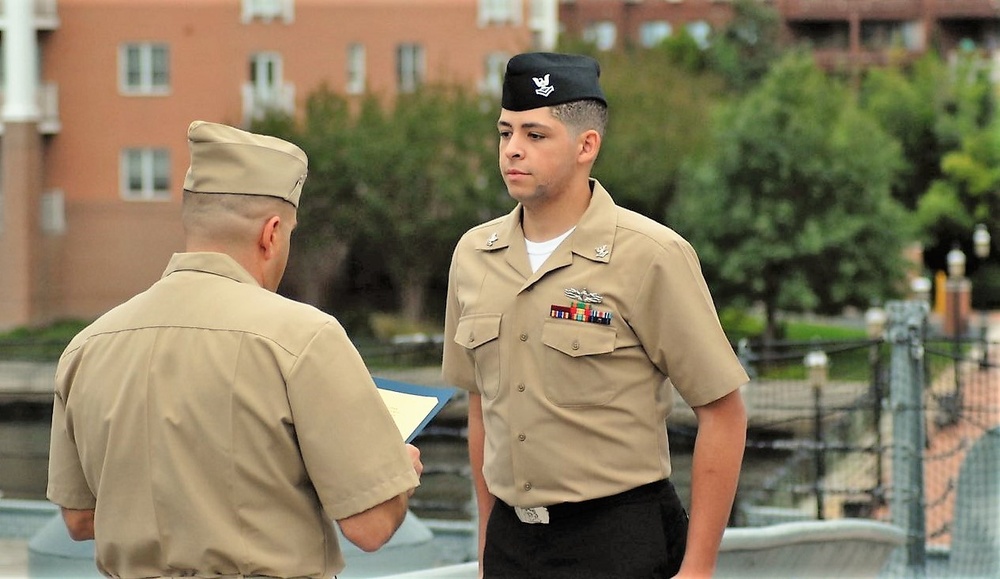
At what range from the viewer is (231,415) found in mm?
2486

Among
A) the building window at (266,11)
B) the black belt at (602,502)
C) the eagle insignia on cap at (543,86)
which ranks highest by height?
the building window at (266,11)

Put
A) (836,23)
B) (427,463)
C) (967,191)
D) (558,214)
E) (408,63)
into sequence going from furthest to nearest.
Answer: (836,23), (967,191), (408,63), (427,463), (558,214)

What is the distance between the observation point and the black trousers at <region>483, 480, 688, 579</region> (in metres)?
3.08

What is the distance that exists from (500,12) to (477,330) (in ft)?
109

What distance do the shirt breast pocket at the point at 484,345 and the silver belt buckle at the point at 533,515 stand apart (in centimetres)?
26

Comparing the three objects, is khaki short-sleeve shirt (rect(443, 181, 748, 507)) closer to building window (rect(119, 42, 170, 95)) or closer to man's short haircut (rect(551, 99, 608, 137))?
man's short haircut (rect(551, 99, 608, 137))

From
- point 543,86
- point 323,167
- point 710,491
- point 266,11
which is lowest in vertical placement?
point 323,167

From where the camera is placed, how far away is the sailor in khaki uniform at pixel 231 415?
2.49m

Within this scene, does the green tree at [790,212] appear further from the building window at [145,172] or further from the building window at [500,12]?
the building window at [145,172]

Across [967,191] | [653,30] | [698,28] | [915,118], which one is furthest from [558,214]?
[653,30]

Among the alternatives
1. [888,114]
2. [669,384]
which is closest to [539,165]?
[669,384]

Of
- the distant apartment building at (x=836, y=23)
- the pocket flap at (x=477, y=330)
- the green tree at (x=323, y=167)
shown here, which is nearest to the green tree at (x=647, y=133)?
the green tree at (x=323, y=167)

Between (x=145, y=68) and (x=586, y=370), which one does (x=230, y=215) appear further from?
(x=145, y=68)

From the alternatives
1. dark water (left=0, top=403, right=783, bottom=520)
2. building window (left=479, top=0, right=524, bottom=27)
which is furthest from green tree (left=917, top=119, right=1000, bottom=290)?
dark water (left=0, top=403, right=783, bottom=520)
